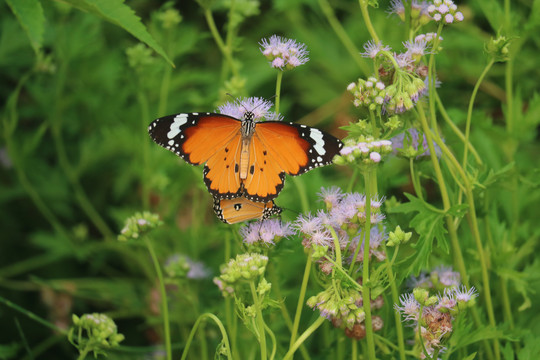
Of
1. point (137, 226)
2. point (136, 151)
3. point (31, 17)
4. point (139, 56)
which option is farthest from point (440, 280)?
point (136, 151)

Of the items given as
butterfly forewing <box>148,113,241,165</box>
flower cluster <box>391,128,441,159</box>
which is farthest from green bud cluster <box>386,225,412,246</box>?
butterfly forewing <box>148,113,241,165</box>

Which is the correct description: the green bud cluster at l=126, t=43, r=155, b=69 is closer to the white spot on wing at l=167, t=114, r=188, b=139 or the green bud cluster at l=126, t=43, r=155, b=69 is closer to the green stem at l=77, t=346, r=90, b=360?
the white spot on wing at l=167, t=114, r=188, b=139

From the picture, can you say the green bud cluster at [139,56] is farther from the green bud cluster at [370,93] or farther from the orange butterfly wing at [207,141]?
the green bud cluster at [370,93]

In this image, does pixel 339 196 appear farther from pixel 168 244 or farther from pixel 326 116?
pixel 326 116

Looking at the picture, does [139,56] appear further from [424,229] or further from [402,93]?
[424,229]

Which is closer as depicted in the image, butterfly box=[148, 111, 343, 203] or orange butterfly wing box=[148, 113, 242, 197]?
butterfly box=[148, 111, 343, 203]

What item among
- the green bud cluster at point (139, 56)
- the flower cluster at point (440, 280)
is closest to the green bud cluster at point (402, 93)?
the flower cluster at point (440, 280)

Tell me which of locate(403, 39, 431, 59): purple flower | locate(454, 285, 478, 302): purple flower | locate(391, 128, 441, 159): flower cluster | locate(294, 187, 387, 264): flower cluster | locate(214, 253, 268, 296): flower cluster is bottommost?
locate(454, 285, 478, 302): purple flower

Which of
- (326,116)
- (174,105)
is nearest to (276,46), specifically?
(174,105)

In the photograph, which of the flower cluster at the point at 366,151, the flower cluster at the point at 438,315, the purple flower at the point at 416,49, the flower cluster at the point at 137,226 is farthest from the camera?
the flower cluster at the point at 137,226
